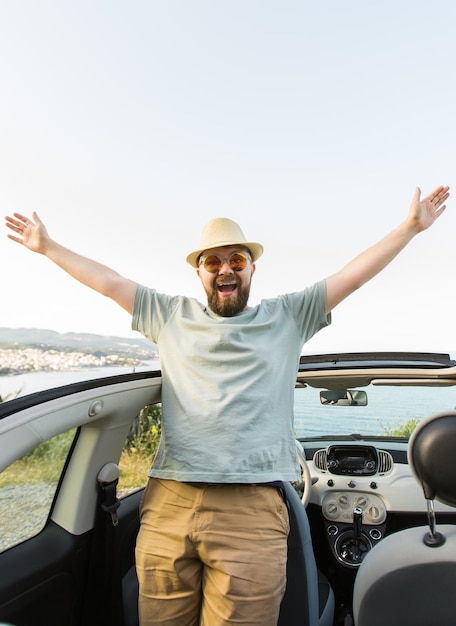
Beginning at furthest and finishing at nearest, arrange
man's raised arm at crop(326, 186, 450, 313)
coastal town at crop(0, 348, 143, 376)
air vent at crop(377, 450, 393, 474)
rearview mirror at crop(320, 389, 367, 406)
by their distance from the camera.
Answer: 1. air vent at crop(377, 450, 393, 474)
2. rearview mirror at crop(320, 389, 367, 406)
3. man's raised arm at crop(326, 186, 450, 313)
4. coastal town at crop(0, 348, 143, 376)

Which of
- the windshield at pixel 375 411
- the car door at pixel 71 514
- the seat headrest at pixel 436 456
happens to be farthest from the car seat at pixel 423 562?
the windshield at pixel 375 411

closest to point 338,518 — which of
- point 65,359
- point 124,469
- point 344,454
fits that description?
point 344,454

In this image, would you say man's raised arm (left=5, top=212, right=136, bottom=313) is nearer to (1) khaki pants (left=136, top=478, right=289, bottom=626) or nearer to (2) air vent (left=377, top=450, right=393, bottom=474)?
(1) khaki pants (left=136, top=478, right=289, bottom=626)

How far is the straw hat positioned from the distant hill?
0.51 meters

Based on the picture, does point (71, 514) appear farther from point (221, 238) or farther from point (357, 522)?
point (357, 522)

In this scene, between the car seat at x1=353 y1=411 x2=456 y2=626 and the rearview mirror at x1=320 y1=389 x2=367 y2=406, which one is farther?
the rearview mirror at x1=320 y1=389 x2=367 y2=406

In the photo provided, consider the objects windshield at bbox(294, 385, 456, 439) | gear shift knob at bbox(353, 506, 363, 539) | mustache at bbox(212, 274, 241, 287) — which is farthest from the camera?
gear shift knob at bbox(353, 506, 363, 539)

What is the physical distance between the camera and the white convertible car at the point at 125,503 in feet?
5.52

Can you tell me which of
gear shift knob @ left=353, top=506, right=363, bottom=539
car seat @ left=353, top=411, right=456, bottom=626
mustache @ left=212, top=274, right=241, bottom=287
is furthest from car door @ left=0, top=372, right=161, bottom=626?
gear shift knob @ left=353, top=506, right=363, bottom=539

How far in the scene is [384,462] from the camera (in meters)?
4.02

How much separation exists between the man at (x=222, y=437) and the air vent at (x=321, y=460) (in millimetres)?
2150

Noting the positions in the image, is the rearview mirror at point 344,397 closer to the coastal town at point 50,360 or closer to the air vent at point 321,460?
the air vent at point 321,460

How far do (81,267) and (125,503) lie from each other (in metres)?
1.16

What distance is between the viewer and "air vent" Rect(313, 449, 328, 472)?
161 inches
